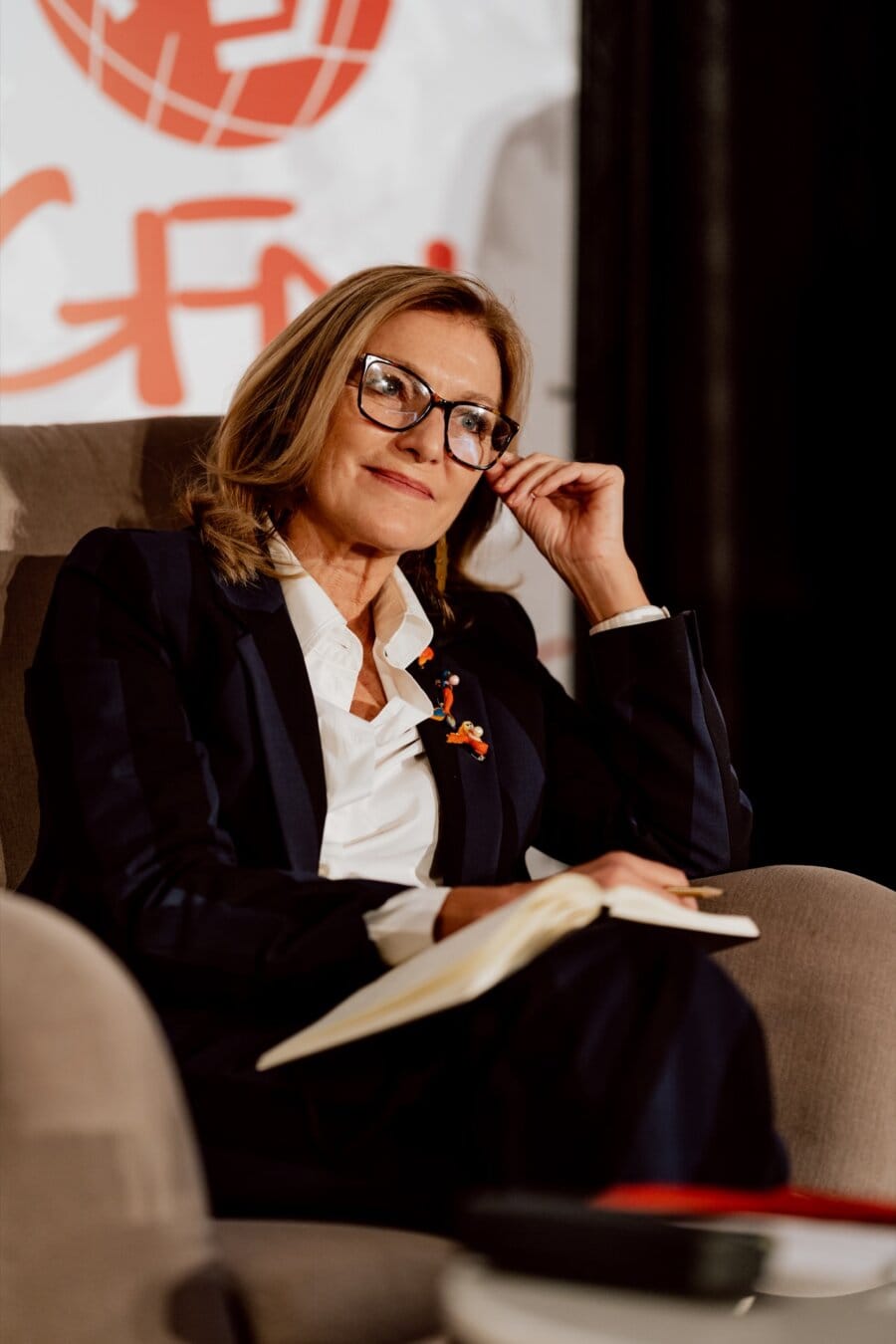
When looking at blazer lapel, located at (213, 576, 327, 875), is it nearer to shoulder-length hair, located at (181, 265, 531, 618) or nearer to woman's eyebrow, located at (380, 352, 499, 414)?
shoulder-length hair, located at (181, 265, 531, 618)

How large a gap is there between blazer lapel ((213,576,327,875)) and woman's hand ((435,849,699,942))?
192 millimetres

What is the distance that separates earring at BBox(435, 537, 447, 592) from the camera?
148 centimetres

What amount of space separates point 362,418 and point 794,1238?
85cm

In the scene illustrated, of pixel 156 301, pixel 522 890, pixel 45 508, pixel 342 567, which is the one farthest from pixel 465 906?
pixel 156 301

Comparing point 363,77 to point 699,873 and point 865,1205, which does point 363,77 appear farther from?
point 865,1205

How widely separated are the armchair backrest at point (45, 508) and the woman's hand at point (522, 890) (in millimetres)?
517

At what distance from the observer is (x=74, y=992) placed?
73 cm

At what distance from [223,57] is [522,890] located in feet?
4.31

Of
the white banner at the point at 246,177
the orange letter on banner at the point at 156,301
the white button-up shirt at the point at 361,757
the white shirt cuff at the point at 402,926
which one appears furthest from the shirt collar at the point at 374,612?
the orange letter on banner at the point at 156,301

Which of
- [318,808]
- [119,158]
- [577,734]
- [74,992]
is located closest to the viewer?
[74,992]

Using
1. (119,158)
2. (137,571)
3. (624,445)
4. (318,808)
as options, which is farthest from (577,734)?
(119,158)

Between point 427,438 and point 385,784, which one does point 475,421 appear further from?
point 385,784

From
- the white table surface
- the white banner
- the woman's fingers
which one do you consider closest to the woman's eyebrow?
the white banner

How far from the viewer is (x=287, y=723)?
1.17 m
